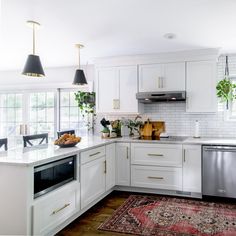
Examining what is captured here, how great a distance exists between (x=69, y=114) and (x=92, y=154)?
2.21 meters

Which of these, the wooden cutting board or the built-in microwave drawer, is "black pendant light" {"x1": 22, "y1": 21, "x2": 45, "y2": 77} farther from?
the wooden cutting board

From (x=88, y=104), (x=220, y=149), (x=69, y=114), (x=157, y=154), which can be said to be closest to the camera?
(x=220, y=149)

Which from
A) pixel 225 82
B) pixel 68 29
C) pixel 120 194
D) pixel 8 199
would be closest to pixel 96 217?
pixel 120 194

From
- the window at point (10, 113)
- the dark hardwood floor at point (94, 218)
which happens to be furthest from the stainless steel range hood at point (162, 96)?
the window at point (10, 113)

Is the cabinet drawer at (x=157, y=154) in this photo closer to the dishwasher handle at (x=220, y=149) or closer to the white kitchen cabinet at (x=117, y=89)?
the dishwasher handle at (x=220, y=149)

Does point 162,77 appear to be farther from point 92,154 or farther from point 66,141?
point 66,141

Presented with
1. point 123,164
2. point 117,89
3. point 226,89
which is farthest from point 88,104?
point 226,89

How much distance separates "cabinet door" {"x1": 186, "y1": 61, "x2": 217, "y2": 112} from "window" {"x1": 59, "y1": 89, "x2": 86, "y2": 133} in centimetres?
222

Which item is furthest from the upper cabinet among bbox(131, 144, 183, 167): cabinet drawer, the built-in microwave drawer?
the built-in microwave drawer

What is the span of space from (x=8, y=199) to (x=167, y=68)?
312 cm

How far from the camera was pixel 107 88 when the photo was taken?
4578mm

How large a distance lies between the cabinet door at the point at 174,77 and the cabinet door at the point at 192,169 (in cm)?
103

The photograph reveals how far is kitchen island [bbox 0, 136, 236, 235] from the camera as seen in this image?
2145mm

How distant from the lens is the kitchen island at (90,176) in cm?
214
